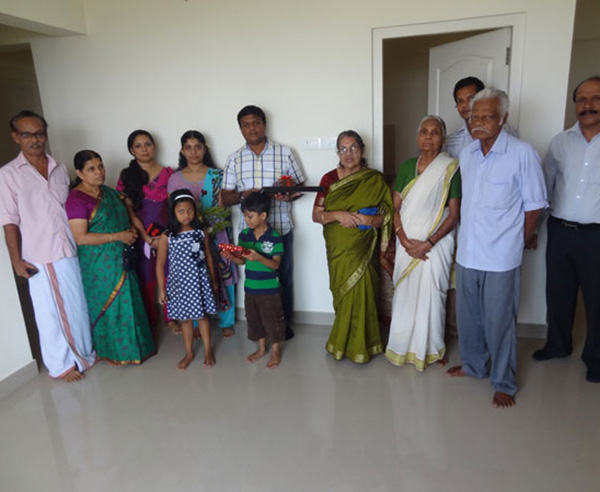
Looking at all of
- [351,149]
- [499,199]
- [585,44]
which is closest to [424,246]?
[499,199]

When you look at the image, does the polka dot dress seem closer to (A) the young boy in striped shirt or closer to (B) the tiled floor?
(A) the young boy in striped shirt

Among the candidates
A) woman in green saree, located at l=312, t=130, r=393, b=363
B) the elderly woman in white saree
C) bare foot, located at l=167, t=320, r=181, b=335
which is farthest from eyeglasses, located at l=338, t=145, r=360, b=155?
bare foot, located at l=167, t=320, r=181, b=335

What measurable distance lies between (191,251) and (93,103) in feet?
5.54

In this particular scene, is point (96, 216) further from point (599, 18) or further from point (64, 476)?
point (599, 18)

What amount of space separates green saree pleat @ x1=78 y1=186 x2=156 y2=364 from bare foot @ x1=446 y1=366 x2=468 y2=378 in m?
1.97

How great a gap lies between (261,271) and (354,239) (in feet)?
1.99

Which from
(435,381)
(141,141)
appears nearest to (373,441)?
(435,381)

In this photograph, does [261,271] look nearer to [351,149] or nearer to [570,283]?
[351,149]

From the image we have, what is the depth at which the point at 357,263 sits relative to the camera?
2639 mm

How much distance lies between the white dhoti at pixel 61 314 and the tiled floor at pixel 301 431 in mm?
137

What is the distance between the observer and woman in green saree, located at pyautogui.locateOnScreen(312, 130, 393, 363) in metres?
2.60

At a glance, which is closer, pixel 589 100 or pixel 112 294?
pixel 589 100

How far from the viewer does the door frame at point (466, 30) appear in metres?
2.64

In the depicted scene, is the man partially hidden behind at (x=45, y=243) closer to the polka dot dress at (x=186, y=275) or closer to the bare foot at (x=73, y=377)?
the bare foot at (x=73, y=377)
